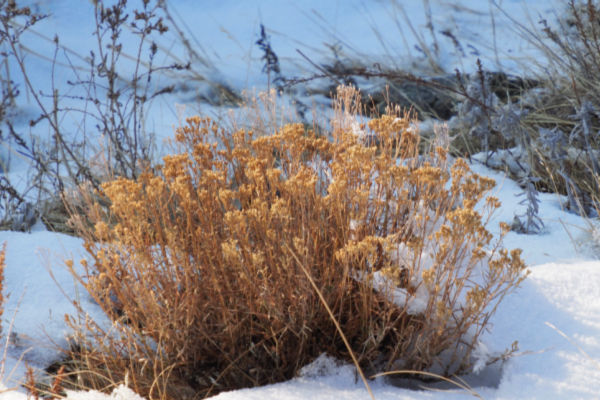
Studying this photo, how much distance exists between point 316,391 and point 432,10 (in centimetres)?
664

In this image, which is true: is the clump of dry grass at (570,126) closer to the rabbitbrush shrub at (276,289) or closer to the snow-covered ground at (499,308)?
the snow-covered ground at (499,308)

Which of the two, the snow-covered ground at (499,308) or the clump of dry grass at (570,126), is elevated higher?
the clump of dry grass at (570,126)

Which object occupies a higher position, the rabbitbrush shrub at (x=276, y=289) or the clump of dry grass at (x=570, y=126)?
the clump of dry grass at (x=570, y=126)

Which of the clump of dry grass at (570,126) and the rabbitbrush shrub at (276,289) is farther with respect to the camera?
the clump of dry grass at (570,126)

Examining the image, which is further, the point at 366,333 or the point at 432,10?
the point at 432,10

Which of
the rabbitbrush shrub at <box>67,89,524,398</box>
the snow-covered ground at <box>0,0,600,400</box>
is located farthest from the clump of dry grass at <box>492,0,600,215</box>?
the rabbitbrush shrub at <box>67,89,524,398</box>

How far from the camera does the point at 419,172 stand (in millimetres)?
1854

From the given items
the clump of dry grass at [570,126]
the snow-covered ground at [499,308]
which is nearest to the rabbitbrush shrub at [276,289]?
the snow-covered ground at [499,308]

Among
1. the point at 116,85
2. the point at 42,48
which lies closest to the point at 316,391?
the point at 116,85

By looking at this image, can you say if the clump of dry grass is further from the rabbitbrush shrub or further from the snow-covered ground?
the rabbitbrush shrub

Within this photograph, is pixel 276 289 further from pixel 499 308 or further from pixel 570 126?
pixel 570 126

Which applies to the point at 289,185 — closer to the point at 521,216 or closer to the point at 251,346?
the point at 251,346

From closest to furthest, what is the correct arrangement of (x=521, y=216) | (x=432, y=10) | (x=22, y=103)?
(x=521, y=216)
(x=22, y=103)
(x=432, y=10)

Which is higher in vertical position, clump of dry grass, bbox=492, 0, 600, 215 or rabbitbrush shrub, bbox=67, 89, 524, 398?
clump of dry grass, bbox=492, 0, 600, 215
